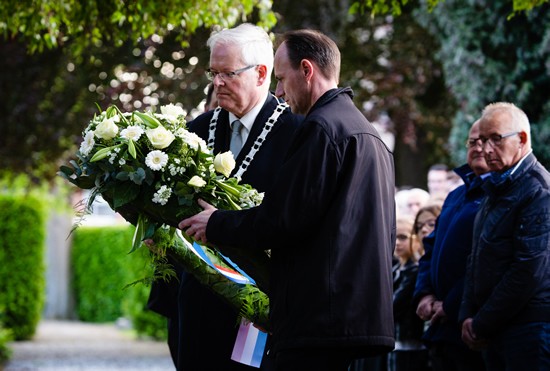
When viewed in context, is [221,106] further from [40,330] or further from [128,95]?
[40,330]

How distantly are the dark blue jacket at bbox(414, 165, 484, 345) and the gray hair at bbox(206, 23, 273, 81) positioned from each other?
2.02 metres

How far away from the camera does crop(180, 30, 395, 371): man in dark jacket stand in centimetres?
399

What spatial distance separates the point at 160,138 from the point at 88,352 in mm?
14050

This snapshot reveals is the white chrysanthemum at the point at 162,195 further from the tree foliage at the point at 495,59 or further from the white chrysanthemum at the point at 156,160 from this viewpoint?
the tree foliage at the point at 495,59

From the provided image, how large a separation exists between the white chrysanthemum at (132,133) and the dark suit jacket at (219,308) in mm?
844

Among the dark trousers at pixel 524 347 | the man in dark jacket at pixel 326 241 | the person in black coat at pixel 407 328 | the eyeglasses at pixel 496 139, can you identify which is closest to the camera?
the man in dark jacket at pixel 326 241

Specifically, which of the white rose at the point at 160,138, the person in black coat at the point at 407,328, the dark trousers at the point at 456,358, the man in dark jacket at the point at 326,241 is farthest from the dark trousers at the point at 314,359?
the person in black coat at the point at 407,328

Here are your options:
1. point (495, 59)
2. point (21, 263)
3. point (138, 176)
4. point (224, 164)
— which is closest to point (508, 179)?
point (224, 164)

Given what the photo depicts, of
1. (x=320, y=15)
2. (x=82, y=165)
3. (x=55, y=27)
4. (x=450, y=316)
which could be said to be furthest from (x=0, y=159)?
(x=82, y=165)

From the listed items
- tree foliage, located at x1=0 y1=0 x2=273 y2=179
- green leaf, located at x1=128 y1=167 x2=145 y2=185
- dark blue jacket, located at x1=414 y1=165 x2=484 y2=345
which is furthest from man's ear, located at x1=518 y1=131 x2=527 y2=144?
tree foliage, located at x1=0 y1=0 x2=273 y2=179

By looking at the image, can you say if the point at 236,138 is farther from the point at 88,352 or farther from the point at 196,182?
the point at 88,352

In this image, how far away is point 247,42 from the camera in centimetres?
511

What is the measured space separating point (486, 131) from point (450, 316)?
1.19 m

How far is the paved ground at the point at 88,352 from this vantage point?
51.8 ft
